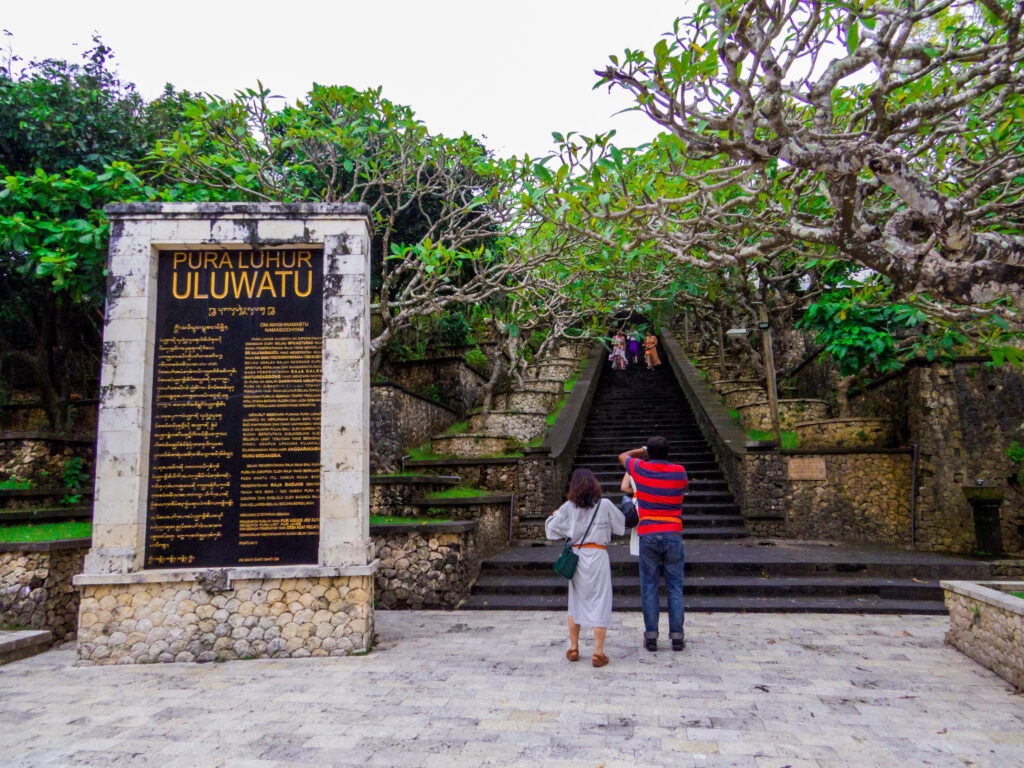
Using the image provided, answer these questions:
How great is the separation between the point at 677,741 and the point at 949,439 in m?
7.90

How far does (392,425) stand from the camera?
10398 millimetres

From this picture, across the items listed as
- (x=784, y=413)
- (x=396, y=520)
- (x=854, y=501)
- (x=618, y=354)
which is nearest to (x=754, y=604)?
(x=854, y=501)

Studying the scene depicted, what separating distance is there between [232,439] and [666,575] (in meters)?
Answer: 4.16

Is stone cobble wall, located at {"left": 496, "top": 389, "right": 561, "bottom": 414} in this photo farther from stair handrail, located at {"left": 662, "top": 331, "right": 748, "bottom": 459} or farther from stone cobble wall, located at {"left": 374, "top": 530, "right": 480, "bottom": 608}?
stone cobble wall, located at {"left": 374, "top": 530, "right": 480, "bottom": 608}

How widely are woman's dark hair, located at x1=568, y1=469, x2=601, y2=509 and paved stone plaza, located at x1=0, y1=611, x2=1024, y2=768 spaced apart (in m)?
1.30

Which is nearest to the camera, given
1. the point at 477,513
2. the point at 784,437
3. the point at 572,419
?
the point at 477,513

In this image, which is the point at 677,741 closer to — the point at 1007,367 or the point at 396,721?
the point at 396,721

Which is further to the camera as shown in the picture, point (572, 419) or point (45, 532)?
point (572, 419)

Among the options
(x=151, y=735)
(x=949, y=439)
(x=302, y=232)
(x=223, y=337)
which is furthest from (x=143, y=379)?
(x=949, y=439)

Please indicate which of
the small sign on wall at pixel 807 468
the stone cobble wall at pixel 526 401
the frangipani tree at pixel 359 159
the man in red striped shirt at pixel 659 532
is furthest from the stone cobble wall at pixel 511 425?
the man in red striped shirt at pixel 659 532

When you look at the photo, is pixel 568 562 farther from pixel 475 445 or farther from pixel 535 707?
pixel 475 445

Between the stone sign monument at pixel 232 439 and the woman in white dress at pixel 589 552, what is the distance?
6.03ft

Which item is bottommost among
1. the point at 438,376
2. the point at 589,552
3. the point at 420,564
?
the point at 420,564

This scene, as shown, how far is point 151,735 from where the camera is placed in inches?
140
